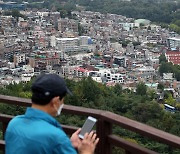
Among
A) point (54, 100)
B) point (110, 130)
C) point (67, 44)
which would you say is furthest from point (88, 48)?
point (54, 100)

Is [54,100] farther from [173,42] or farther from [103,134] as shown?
[173,42]

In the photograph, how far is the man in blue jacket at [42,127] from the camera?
96 centimetres

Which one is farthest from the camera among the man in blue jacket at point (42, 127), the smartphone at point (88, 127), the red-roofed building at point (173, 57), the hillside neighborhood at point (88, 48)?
the red-roofed building at point (173, 57)

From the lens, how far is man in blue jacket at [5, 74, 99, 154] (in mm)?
957

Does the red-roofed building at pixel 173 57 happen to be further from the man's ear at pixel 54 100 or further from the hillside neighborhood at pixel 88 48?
the man's ear at pixel 54 100

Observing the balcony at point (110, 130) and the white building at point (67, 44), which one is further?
the white building at point (67, 44)

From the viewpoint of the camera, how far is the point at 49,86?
39.1 inches

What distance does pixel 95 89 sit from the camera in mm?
10273

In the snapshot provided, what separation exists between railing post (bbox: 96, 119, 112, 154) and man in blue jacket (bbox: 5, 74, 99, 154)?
0.31 meters

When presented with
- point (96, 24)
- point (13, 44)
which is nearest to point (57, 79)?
point (13, 44)

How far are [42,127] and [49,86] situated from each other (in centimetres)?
9

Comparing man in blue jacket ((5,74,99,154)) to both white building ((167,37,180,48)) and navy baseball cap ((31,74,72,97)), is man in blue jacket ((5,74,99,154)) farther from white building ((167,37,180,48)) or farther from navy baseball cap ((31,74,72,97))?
white building ((167,37,180,48))

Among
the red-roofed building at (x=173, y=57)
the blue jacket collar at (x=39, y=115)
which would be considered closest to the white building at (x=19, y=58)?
the red-roofed building at (x=173, y=57)

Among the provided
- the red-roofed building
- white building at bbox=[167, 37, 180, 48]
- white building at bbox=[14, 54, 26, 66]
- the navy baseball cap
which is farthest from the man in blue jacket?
white building at bbox=[167, 37, 180, 48]
